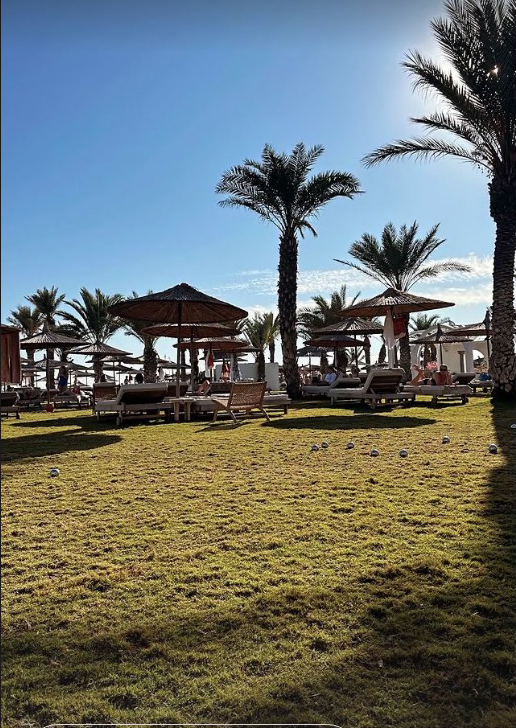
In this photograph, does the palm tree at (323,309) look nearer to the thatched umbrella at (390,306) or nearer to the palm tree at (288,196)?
the palm tree at (288,196)

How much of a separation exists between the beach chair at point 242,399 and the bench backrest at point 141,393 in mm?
1024

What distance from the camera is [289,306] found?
16625 millimetres

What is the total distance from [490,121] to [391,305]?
4385mm

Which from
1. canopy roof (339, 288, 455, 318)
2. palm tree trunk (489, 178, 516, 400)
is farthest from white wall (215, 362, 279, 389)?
palm tree trunk (489, 178, 516, 400)

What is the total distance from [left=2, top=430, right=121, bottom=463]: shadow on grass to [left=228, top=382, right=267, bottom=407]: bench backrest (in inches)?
94.2

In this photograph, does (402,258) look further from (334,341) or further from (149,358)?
(149,358)

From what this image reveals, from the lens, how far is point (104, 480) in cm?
487

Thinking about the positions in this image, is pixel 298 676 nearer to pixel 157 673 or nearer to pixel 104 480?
pixel 157 673

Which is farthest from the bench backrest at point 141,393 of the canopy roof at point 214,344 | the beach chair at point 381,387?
the canopy roof at point 214,344

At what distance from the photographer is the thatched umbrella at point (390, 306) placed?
1186cm

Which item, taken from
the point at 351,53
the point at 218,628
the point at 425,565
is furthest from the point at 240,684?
the point at 351,53

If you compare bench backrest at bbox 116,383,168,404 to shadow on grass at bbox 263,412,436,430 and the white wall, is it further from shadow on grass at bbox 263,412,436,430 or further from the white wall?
the white wall

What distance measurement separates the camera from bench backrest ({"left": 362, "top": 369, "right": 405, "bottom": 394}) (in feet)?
37.5

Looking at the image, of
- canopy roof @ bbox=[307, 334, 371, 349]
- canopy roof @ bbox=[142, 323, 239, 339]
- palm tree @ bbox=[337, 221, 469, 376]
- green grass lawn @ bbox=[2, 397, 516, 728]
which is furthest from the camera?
palm tree @ bbox=[337, 221, 469, 376]
